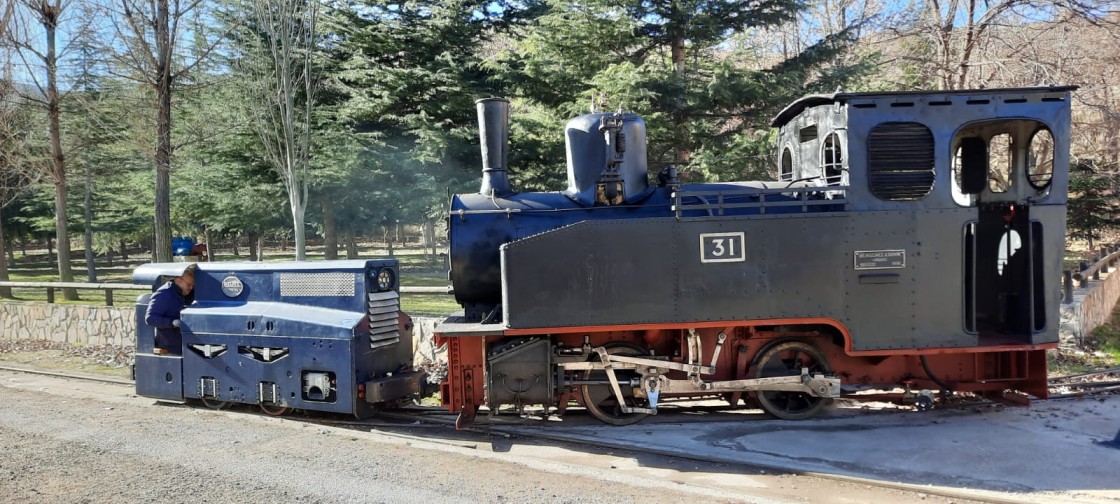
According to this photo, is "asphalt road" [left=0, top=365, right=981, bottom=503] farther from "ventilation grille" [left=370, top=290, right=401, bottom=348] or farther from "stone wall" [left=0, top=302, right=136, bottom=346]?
"stone wall" [left=0, top=302, right=136, bottom=346]

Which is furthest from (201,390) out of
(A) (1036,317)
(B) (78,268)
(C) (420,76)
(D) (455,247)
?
(B) (78,268)

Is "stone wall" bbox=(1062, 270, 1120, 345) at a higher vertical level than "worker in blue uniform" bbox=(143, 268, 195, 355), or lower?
lower

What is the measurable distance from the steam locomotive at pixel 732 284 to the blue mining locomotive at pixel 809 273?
18 mm

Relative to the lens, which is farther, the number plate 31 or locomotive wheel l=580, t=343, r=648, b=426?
locomotive wheel l=580, t=343, r=648, b=426

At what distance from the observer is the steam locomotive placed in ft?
19.8

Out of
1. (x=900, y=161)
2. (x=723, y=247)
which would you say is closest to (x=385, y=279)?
(x=723, y=247)

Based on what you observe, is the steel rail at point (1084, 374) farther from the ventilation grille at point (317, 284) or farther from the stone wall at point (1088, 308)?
the ventilation grille at point (317, 284)

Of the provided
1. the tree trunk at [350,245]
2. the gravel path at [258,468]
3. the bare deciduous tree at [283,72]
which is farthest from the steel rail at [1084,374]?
the tree trunk at [350,245]

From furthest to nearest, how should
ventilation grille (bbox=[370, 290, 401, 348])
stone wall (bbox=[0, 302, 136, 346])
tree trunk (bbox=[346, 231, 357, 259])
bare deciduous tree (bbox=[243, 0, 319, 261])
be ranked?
tree trunk (bbox=[346, 231, 357, 259]), bare deciduous tree (bbox=[243, 0, 319, 261]), stone wall (bbox=[0, 302, 136, 346]), ventilation grille (bbox=[370, 290, 401, 348])

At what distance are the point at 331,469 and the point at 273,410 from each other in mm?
2082

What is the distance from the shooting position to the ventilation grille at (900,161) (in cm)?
607

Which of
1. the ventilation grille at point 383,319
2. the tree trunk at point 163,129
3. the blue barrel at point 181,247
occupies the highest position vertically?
the tree trunk at point 163,129

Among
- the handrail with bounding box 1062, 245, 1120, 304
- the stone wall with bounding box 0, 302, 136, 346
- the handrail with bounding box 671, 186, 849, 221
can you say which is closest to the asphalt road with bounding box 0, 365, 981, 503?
the handrail with bounding box 671, 186, 849, 221

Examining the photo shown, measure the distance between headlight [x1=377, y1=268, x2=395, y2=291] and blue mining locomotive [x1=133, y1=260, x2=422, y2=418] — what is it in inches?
0.4
